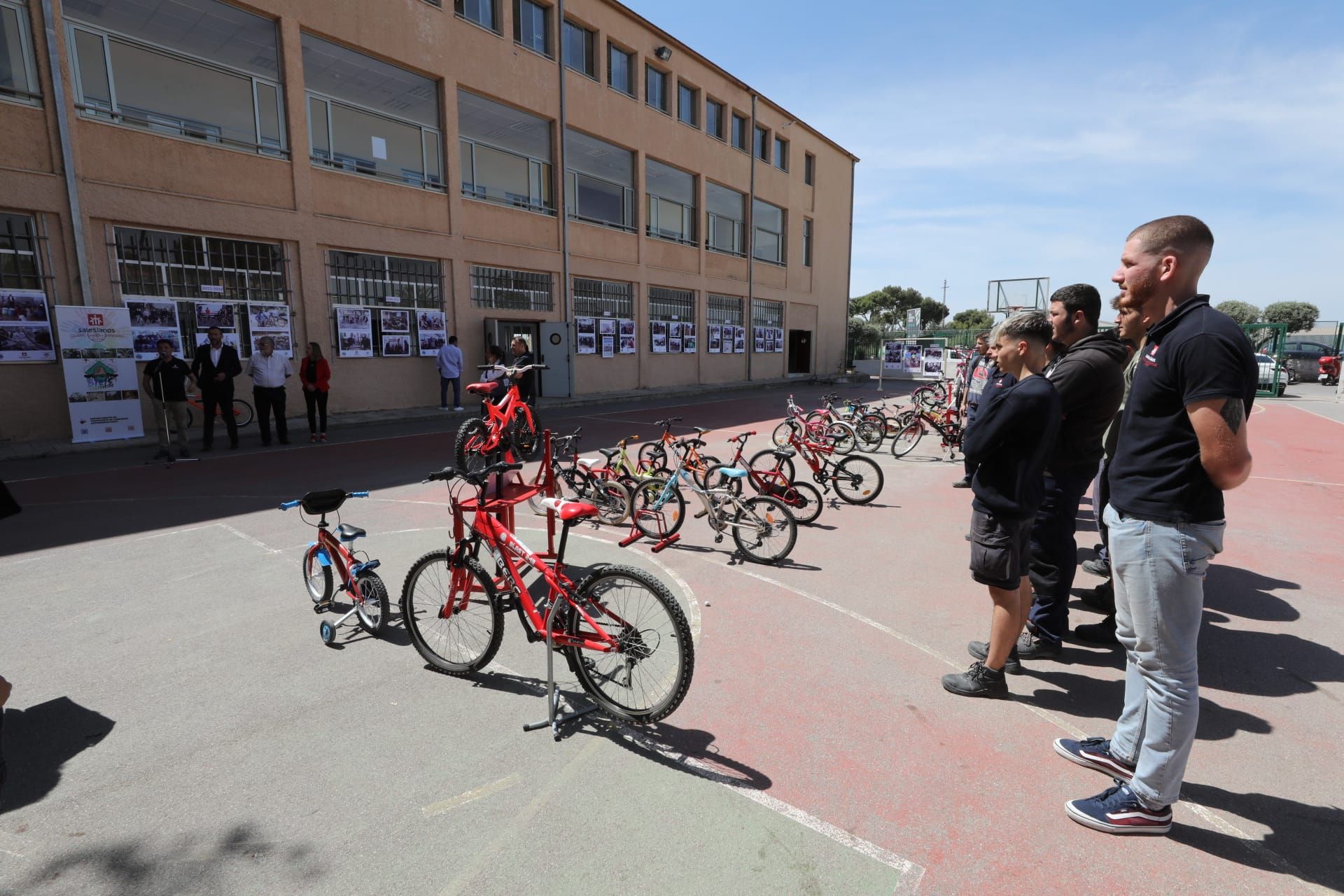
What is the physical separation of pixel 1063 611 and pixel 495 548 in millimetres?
3403

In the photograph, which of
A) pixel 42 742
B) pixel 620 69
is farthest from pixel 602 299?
pixel 42 742

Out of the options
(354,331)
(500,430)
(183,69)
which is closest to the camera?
(500,430)

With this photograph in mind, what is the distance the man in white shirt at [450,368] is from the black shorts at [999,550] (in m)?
14.2

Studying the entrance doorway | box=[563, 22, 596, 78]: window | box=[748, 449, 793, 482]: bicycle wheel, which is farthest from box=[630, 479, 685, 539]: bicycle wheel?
the entrance doorway

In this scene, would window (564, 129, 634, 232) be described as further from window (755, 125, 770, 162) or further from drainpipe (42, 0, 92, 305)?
drainpipe (42, 0, 92, 305)

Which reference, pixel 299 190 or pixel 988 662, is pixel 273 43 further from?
pixel 988 662

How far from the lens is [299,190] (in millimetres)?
13719

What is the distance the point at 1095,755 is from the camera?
2.86 m

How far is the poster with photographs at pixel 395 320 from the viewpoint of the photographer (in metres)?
15.4

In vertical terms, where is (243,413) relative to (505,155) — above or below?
below

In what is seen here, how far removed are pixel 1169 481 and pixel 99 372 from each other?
46.4 feet

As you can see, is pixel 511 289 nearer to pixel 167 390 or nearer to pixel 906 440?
pixel 167 390

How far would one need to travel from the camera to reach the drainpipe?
10.6 m

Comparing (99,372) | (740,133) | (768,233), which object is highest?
(740,133)
